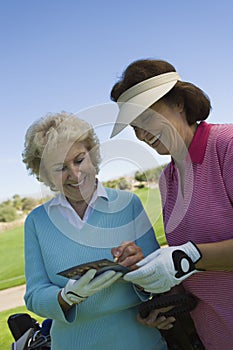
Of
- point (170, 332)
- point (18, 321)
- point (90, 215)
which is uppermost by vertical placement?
point (90, 215)

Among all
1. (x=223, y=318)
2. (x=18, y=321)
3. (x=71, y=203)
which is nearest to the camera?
(x=223, y=318)

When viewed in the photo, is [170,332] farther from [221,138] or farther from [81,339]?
[221,138]

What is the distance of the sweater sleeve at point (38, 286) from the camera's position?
134 cm

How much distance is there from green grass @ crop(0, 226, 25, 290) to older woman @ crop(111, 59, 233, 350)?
585cm

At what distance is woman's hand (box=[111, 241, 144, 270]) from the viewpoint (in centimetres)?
130

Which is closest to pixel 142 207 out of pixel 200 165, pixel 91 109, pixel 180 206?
pixel 180 206

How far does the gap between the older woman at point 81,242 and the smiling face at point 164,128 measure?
0.47 feet

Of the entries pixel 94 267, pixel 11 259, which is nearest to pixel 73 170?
pixel 94 267

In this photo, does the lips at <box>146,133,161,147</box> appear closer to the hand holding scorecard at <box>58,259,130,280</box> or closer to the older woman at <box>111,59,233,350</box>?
the older woman at <box>111,59,233,350</box>

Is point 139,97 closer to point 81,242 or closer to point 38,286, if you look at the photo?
point 81,242

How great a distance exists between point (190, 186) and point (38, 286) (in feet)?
1.58

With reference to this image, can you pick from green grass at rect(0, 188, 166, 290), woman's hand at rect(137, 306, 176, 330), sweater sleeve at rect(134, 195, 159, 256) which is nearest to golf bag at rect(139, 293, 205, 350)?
woman's hand at rect(137, 306, 176, 330)

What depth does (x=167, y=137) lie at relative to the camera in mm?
1304

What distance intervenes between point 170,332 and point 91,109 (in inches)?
26.2
